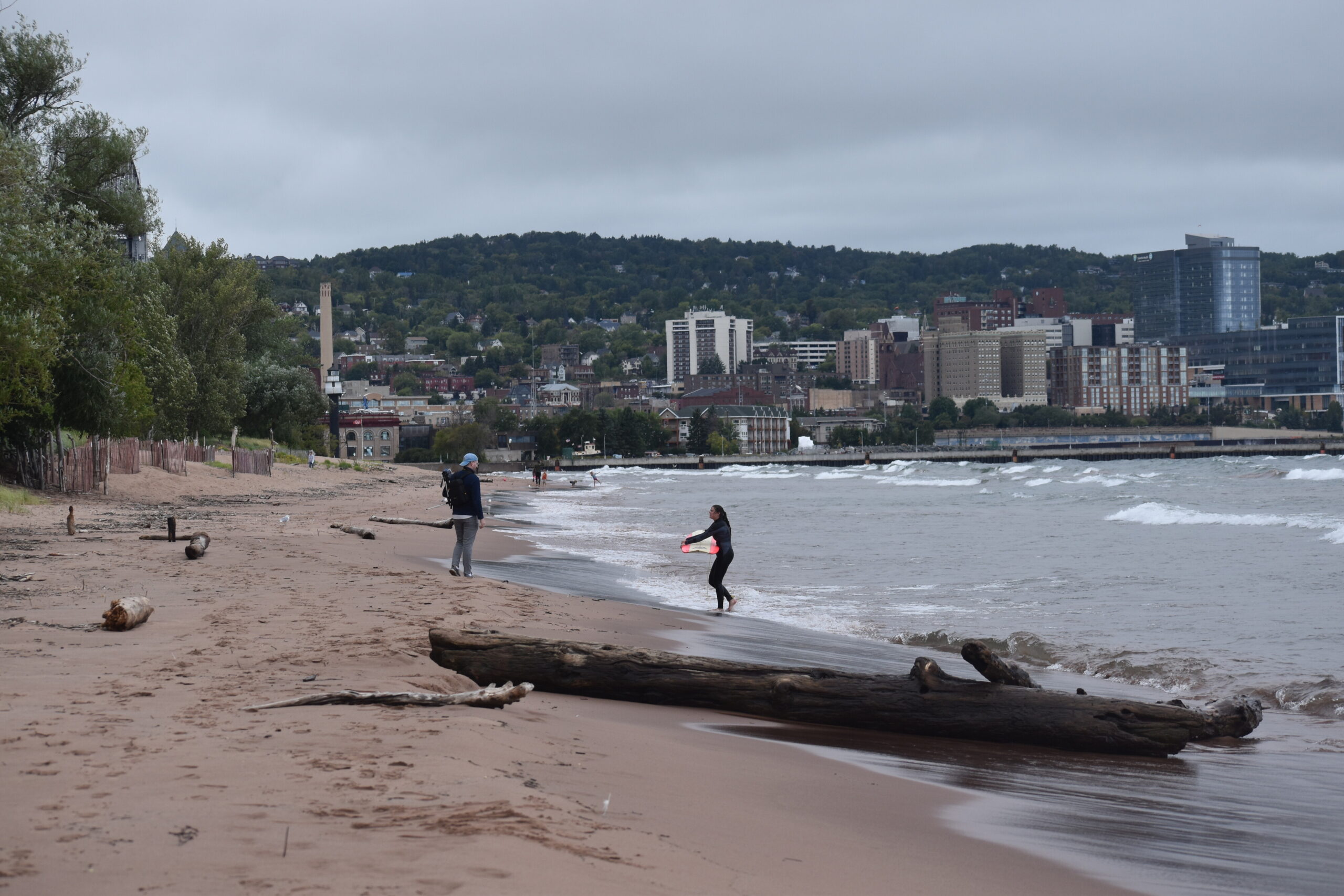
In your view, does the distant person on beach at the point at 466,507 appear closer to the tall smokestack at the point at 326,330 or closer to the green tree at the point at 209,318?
the green tree at the point at 209,318

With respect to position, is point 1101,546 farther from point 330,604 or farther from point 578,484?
point 578,484

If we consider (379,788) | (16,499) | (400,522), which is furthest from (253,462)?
(379,788)

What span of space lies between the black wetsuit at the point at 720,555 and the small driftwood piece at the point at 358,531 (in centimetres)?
719

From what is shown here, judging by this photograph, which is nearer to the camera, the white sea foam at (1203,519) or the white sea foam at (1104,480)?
the white sea foam at (1203,519)

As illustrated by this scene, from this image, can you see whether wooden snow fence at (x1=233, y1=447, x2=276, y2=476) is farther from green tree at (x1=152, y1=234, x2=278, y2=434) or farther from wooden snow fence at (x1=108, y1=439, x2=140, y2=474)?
wooden snow fence at (x1=108, y1=439, x2=140, y2=474)

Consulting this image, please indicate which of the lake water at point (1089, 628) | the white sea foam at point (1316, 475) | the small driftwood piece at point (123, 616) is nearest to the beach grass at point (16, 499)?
the lake water at point (1089, 628)

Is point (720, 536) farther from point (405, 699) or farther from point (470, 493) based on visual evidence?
point (405, 699)

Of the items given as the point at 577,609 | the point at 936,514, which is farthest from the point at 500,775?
the point at 936,514

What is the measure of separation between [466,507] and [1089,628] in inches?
298

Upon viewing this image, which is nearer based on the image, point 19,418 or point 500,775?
point 500,775

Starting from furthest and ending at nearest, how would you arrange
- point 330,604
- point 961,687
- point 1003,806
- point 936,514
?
1. point 936,514
2. point 330,604
3. point 961,687
4. point 1003,806

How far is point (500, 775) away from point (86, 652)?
4.21 metres

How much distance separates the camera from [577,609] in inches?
507

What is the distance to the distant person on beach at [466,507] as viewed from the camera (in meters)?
14.4
